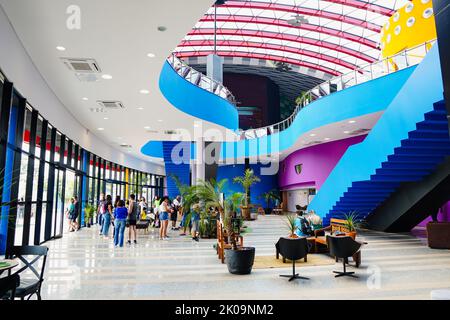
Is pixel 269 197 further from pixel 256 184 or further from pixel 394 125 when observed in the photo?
pixel 394 125

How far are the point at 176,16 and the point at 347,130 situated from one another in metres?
11.9

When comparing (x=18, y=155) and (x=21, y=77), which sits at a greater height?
(x=21, y=77)

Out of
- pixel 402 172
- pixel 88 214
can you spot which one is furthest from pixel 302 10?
pixel 88 214

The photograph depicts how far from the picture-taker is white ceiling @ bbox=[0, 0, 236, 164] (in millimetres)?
5149

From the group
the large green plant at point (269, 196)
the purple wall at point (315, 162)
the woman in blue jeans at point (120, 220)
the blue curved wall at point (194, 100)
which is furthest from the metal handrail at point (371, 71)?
the large green plant at point (269, 196)

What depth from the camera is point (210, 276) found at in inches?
231

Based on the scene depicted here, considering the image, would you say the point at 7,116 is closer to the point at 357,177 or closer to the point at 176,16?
the point at 176,16

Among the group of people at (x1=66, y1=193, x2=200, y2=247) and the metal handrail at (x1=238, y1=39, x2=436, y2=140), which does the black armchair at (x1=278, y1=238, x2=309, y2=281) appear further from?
the metal handrail at (x1=238, y1=39, x2=436, y2=140)

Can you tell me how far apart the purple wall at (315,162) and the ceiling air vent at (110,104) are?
12044mm

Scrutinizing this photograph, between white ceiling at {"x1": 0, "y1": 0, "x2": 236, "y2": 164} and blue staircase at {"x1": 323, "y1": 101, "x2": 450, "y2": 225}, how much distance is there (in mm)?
5869

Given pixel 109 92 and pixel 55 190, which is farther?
pixel 55 190

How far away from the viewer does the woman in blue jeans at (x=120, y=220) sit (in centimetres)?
922

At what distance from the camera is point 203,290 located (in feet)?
16.3
